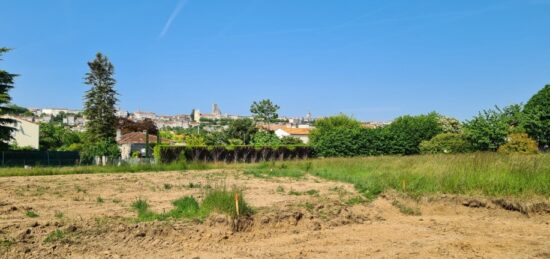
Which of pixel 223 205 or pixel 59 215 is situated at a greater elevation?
pixel 223 205

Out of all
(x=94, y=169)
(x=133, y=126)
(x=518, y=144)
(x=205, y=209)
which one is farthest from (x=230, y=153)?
(x=205, y=209)

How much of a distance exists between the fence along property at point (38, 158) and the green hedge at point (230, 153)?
8.52 meters

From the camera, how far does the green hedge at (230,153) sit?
4269 centimetres

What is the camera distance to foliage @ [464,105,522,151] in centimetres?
4216

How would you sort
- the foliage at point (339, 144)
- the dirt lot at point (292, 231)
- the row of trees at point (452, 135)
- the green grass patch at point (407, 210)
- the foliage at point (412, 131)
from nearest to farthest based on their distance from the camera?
the dirt lot at point (292, 231) < the green grass patch at point (407, 210) < the row of trees at point (452, 135) < the foliage at point (339, 144) < the foliage at point (412, 131)

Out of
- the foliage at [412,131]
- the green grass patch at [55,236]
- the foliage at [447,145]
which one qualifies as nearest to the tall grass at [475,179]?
the green grass patch at [55,236]

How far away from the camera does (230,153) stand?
49125 mm

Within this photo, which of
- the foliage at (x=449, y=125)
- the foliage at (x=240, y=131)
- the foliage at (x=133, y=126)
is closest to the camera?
the foliage at (x=449, y=125)

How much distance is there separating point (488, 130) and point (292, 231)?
3831cm

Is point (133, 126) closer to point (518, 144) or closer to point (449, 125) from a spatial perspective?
point (449, 125)

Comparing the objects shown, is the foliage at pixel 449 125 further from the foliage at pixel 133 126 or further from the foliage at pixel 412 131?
the foliage at pixel 133 126

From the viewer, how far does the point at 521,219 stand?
10.9 m

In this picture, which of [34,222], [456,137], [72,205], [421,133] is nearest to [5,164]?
[72,205]

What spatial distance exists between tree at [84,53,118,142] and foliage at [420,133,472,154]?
41.8 metres
